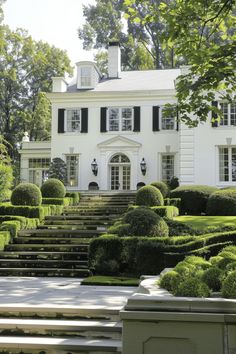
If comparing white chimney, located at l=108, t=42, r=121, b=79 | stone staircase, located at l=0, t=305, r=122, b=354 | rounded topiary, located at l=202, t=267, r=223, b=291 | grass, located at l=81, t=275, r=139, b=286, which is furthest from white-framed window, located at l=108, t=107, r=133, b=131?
rounded topiary, located at l=202, t=267, r=223, b=291

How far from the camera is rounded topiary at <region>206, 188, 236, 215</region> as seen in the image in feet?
69.1

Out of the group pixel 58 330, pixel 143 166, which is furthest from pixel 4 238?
pixel 143 166

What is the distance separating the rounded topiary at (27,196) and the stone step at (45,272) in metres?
7.33

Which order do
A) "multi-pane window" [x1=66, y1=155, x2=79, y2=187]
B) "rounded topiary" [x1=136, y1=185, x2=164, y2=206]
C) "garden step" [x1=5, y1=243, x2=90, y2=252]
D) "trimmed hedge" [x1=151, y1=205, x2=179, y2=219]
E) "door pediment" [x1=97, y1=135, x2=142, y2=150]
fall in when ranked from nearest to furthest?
"garden step" [x1=5, y1=243, x2=90, y2=252] → "trimmed hedge" [x1=151, y1=205, x2=179, y2=219] → "rounded topiary" [x1=136, y1=185, x2=164, y2=206] → "door pediment" [x1=97, y1=135, x2=142, y2=150] → "multi-pane window" [x1=66, y1=155, x2=79, y2=187]

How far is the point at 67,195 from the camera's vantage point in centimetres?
2516

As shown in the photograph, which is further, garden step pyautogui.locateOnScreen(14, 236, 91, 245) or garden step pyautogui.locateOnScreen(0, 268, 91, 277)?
garden step pyautogui.locateOnScreen(14, 236, 91, 245)

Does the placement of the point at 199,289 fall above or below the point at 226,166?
below

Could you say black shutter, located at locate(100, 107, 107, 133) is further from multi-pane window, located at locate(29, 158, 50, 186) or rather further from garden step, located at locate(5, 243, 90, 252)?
garden step, located at locate(5, 243, 90, 252)

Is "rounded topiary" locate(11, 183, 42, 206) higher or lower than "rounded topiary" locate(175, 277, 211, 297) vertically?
higher

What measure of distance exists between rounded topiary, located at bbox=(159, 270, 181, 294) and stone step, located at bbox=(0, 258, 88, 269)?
24.9 ft

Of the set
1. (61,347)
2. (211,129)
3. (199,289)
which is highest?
(211,129)

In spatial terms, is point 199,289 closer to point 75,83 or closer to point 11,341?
point 11,341

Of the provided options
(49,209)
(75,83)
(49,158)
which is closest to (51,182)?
(49,209)

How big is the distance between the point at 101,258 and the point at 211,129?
16226 mm
